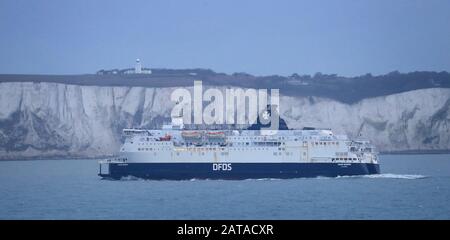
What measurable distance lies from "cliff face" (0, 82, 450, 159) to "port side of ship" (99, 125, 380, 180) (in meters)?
21.2

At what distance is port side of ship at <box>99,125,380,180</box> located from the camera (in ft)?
119

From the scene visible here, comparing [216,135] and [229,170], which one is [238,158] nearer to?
[229,170]

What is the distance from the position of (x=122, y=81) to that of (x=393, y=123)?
1746 cm

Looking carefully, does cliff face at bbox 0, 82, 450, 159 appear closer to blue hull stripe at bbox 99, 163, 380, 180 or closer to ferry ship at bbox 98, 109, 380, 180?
ferry ship at bbox 98, 109, 380, 180

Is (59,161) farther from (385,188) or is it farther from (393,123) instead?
(385,188)

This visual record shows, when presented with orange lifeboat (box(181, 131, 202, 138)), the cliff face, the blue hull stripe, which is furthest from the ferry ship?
the cliff face

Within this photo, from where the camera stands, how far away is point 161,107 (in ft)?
197

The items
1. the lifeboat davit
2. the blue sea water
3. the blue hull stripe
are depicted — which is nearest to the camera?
the blue sea water

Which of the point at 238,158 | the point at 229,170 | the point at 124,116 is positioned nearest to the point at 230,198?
the point at 229,170

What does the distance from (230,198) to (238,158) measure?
9364 mm

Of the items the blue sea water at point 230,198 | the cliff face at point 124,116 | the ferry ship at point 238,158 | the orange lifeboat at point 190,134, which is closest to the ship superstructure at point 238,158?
the ferry ship at point 238,158
